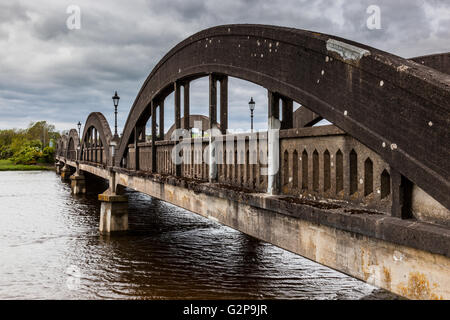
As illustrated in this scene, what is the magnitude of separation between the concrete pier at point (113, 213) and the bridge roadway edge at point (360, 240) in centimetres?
1017

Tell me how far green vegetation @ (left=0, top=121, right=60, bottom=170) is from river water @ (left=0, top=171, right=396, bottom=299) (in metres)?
70.5

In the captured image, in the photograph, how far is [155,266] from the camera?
36.9ft

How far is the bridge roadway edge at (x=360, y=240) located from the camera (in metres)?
3.00

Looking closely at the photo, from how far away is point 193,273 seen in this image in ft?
34.4

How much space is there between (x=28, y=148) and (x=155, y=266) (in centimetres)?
9122

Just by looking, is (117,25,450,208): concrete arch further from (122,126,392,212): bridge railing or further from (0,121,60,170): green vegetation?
(0,121,60,170): green vegetation

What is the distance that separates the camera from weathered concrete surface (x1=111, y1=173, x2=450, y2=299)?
10.0ft

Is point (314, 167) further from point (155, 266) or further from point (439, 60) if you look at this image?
point (155, 266)

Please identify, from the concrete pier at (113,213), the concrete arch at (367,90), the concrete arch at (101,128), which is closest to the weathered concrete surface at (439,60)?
the concrete arch at (367,90)

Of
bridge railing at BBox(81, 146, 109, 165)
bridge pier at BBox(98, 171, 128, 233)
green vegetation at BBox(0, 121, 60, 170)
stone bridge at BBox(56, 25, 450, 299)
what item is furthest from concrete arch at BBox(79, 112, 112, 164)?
green vegetation at BBox(0, 121, 60, 170)

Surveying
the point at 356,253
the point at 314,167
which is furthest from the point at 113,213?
the point at 356,253

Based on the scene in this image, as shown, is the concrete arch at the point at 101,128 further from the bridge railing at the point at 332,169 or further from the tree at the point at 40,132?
the tree at the point at 40,132
